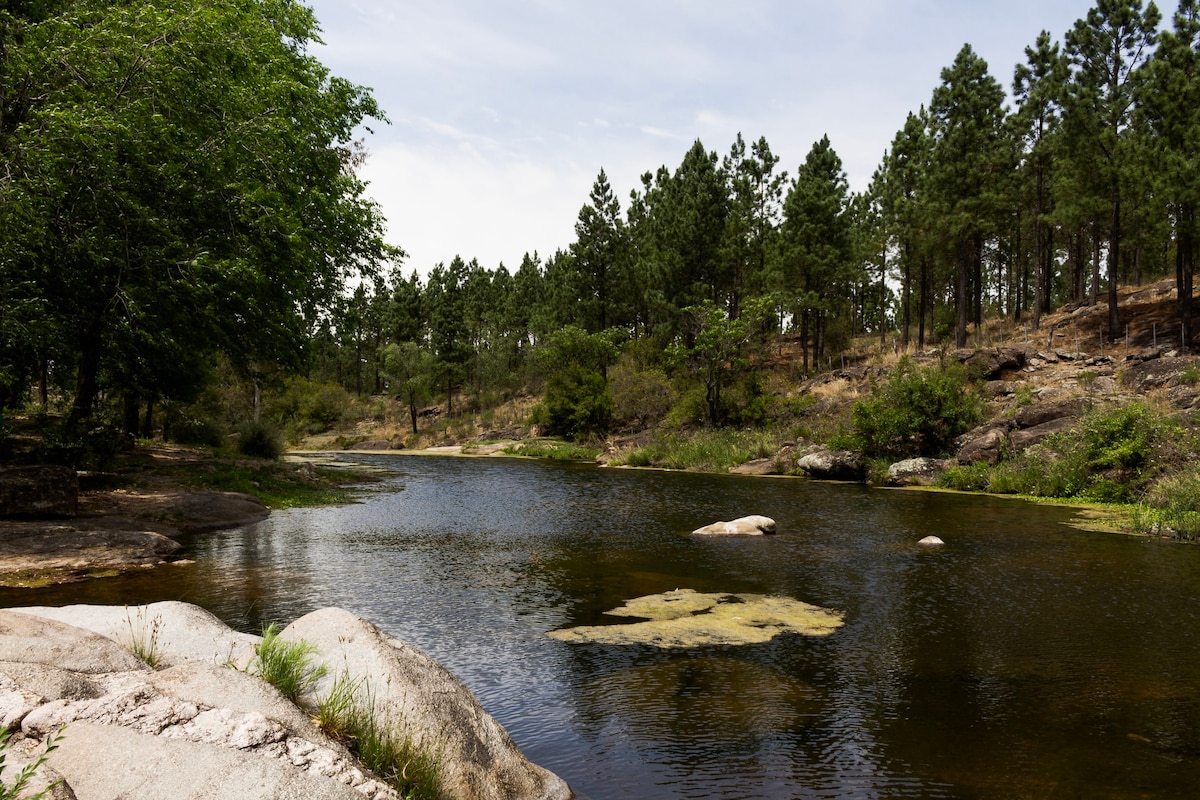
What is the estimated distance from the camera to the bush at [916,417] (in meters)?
35.2

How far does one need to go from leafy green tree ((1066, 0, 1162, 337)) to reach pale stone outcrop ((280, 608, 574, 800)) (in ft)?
153

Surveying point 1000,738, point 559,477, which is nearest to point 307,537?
point 1000,738

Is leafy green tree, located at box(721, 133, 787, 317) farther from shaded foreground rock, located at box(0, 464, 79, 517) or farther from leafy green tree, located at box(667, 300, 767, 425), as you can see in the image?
shaded foreground rock, located at box(0, 464, 79, 517)

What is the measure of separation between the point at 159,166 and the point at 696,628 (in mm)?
15054

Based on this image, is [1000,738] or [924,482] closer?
[1000,738]

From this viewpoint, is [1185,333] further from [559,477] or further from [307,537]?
[307,537]

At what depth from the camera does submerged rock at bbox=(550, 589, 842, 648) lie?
423 inches

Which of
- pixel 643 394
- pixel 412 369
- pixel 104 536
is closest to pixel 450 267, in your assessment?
pixel 412 369

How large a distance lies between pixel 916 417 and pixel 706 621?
27.1 metres

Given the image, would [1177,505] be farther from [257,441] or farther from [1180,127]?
[257,441]

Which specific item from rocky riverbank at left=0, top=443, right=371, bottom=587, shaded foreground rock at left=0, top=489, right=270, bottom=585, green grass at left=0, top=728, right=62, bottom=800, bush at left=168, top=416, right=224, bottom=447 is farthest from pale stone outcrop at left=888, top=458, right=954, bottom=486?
green grass at left=0, top=728, right=62, bottom=800

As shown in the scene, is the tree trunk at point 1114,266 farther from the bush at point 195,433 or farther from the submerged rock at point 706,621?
the bush at point 195,433

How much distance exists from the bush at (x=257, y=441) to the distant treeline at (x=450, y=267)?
4185 millimetres

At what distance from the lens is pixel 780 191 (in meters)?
71.6
